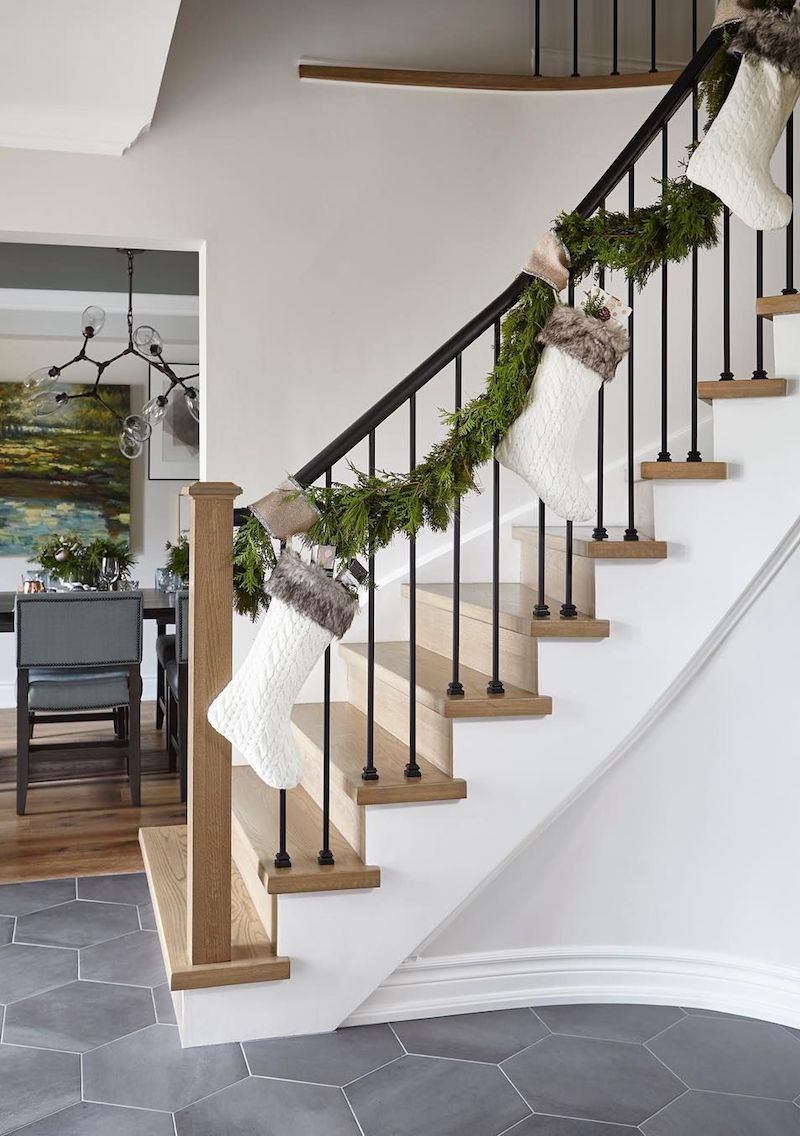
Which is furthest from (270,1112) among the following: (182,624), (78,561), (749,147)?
(78,561)

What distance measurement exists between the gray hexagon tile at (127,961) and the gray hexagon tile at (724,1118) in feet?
4.25

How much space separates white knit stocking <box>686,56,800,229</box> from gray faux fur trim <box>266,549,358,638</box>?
1171 millimetres

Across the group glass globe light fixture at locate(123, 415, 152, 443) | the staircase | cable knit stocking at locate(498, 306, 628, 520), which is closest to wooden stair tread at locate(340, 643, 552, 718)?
the staircase

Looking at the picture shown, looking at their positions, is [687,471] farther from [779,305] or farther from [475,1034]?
[475,1034]

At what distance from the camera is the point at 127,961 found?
2744 mm

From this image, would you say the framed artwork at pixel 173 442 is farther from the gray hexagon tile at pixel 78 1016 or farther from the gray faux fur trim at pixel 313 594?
the gray faux fur trim at pixel 313 594

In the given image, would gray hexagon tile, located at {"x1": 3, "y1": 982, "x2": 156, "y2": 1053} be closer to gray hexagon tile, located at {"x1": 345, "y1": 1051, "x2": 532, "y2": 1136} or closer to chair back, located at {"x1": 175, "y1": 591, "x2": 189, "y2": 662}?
gray hexagon tile, located at {"x1": 345, "y1": 1051, "x2": 532, "y2": 1136}

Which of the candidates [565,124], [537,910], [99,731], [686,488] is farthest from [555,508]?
[99,731]

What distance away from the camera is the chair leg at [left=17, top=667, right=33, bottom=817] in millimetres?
4039

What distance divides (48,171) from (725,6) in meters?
2.25

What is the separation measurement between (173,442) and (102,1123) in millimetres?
5311

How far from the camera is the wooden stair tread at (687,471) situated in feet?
7.68

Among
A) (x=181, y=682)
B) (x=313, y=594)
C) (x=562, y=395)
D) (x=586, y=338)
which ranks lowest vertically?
(x=181, y=682)

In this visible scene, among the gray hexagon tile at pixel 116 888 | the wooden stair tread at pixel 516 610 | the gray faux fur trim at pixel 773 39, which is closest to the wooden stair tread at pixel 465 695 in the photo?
the wooden stair tread at pixel 516 610
